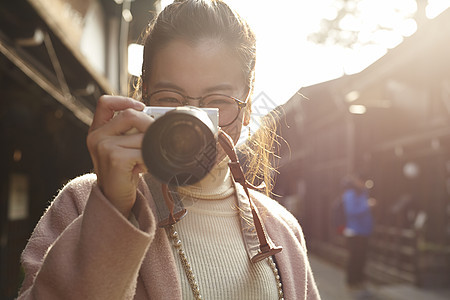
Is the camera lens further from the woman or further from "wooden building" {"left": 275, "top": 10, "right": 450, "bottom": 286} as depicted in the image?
"wooden building" {"left": 275, "top": 10, "right": 450, "bottom": 286}

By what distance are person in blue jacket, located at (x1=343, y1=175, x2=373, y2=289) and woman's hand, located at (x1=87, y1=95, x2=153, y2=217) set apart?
7.15 m

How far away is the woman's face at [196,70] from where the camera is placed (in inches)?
55.9

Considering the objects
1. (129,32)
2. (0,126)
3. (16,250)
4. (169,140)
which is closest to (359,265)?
(16,250)

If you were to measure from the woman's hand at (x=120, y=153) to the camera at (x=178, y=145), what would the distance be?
0.03 meters

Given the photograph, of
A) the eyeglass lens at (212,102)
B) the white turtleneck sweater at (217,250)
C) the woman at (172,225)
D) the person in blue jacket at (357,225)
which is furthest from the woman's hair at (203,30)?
the person in blue jacket at (357,225)

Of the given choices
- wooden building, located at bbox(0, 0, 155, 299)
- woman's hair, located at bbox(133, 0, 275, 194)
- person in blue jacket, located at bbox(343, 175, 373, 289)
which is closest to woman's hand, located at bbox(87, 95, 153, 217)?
woman's hair, located at bbox(133, 0, 275, 194)

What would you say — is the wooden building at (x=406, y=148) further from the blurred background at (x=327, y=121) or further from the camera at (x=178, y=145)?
the camera at (x=178, y=145)

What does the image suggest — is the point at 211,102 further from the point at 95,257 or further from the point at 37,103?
the point at 37,103

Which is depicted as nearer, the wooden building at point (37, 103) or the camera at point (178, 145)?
the camera at point (178, 145)

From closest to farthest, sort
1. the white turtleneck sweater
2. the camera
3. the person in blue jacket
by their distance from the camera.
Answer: the camera < the white turtleneck sweater < the person in blue jacket

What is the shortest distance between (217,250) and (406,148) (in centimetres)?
817

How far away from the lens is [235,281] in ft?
4.65

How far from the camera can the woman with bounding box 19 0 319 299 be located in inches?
41.1

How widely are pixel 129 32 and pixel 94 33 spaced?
277 centimetres
